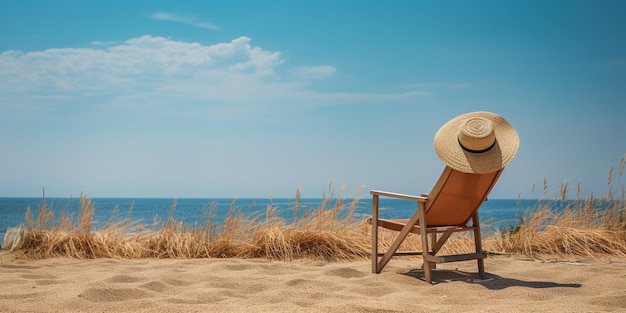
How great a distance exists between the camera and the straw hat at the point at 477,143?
398 centimetres

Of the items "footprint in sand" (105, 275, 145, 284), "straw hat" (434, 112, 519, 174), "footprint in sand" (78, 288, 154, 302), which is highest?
"straw hat" (434, 112, 519, 174)

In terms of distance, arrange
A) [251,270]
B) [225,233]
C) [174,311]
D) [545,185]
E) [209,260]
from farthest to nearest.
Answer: [545,185], [225,233], [209,260], [251,270], [174,311]

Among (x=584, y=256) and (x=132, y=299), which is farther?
(x=584, y=256)

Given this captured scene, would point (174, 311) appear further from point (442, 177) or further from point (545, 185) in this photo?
point (545, 185)

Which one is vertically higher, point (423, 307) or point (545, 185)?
point (545, 185)

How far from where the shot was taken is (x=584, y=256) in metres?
5.85

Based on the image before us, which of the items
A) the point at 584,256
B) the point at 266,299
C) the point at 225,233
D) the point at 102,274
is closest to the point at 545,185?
the point at 584,256

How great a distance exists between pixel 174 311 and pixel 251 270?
1.77 meters

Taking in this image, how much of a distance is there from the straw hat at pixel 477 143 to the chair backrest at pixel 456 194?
0.38 feet

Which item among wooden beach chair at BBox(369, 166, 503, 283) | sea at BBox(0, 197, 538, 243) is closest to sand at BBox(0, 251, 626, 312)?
wooden beach chair at BBox(369, 166, 503, 283)

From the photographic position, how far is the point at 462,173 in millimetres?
4031

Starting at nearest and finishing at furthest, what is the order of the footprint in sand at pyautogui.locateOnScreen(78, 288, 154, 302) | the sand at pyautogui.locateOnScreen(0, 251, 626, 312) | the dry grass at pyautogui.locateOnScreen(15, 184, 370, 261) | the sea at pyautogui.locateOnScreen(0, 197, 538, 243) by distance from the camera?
the sand at pyautogui.locateOnScreen(0, 251, 626, 312), the footprint in sand at pyautogui.locateOnScreen(78, 288, 154, 302), the dry grass at pyautogui.locateOnScreen(15, 184, 370, 261), the sea at pyautogui.locateOnScreen(0, 197, 538, 243)

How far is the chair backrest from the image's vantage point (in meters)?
4.05

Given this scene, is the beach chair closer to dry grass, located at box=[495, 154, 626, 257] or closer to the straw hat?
the straw hat
